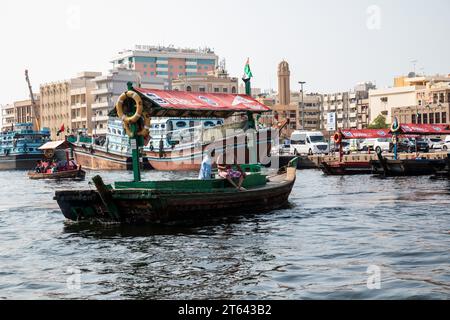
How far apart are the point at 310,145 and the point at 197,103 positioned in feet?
157

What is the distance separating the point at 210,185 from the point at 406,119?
91182 millimetres

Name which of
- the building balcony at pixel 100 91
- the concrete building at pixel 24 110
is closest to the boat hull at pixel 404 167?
the building balcony at pixel 100 91

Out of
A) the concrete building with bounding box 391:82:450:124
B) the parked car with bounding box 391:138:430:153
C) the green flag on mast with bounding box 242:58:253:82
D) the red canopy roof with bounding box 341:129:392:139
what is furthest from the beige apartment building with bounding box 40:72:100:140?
the green flag on mast with bounding box 242:58:253:82

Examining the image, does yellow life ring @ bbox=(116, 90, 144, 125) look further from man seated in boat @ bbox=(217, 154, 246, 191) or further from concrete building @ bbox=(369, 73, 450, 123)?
concrete building @ bbox=(369, 73, 450, 123)

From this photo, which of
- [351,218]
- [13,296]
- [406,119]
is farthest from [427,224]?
[406,119]

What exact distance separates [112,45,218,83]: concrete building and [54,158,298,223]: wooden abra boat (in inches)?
5916

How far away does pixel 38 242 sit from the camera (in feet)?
64.0

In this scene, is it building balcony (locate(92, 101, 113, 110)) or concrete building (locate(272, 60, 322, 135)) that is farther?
concrete building (locate(272, 60, 322, 135))

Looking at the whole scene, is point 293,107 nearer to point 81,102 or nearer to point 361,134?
point 81,102

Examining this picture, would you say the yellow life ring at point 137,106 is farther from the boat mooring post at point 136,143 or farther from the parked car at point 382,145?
the parked car at point 382,145

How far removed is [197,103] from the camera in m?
24.7

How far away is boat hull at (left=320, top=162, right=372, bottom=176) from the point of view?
5138 cm
